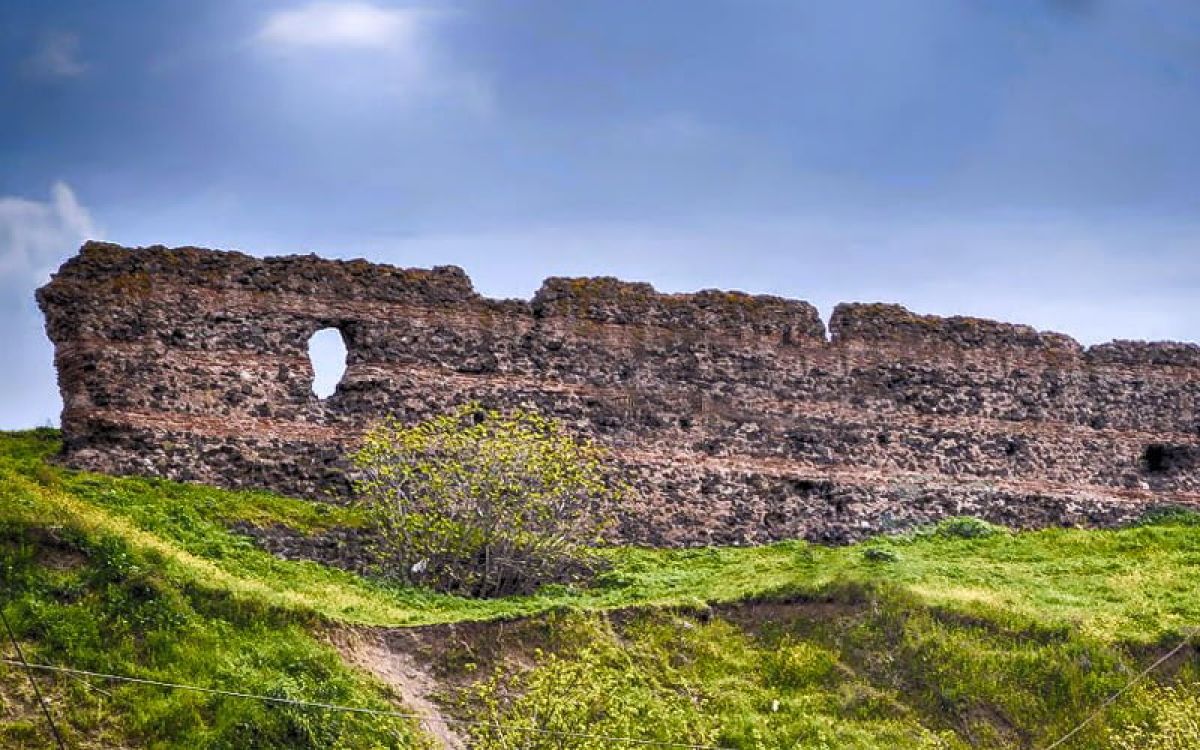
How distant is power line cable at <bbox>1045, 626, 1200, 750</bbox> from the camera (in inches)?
733

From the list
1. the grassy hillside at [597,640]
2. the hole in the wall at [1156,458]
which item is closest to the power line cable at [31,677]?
the grassy hillside at [597,640]

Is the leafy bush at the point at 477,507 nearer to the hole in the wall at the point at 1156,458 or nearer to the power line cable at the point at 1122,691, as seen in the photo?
the power line cable at the point at 1122,691

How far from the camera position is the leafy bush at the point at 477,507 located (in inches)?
923

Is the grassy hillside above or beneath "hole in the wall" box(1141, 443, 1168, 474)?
beneath

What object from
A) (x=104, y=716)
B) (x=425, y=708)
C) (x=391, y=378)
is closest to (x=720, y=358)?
(x=391, y=378)

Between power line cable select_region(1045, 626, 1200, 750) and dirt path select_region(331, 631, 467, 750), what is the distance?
7159 millimetres

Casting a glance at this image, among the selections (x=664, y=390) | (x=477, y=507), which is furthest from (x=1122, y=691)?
(x=664, y=390)

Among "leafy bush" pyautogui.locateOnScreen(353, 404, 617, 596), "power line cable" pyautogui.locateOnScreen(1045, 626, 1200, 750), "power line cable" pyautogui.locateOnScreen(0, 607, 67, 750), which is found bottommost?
"power line cable" pyautogui.locateOnScreen(1045, 626, 1200, 750)

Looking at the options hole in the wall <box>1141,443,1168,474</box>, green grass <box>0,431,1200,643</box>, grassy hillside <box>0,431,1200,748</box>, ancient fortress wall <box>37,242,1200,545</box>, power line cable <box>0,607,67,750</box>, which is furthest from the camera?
hole in the wall <box>1141,443,1168,474</box>

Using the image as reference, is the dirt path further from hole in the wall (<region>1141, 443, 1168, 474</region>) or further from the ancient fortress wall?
hole in the wall (<region>1141, 443, 1168, 474</region>)

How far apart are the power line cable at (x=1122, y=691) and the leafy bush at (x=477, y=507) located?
8220 mm

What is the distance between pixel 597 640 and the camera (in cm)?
2064

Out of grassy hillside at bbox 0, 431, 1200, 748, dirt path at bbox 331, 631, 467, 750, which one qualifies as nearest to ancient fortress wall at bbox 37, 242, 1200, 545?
grassy hillside at bbox 0, 431, 1200, 748

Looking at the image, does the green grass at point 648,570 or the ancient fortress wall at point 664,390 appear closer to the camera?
the green grass at point 648,570
